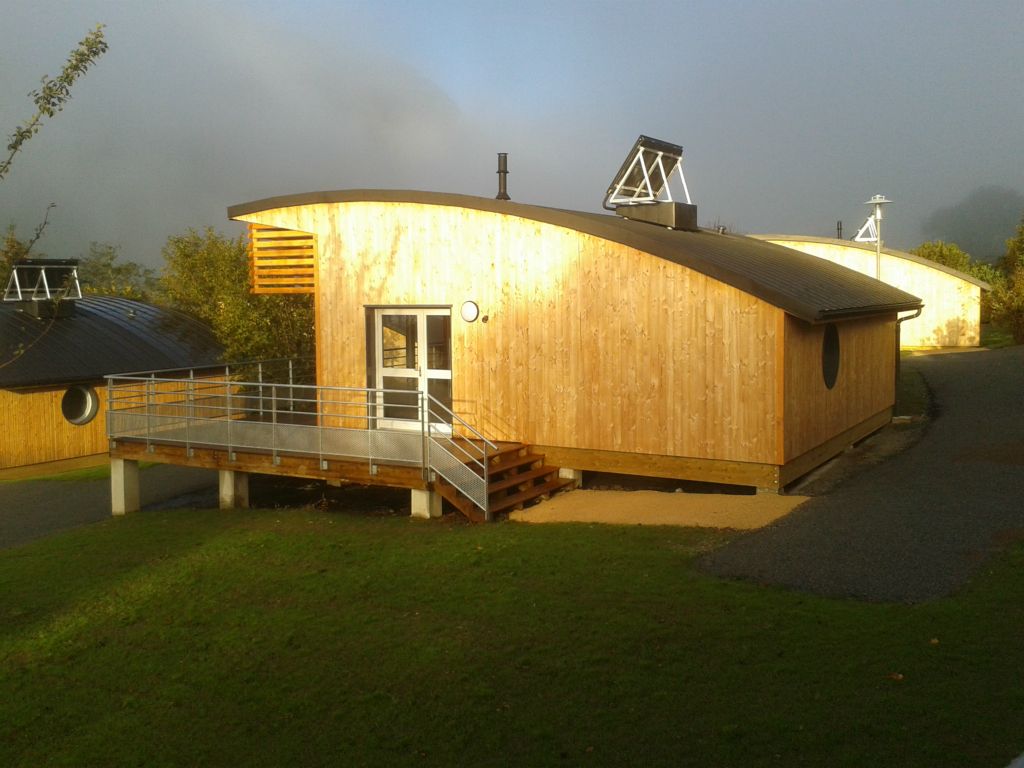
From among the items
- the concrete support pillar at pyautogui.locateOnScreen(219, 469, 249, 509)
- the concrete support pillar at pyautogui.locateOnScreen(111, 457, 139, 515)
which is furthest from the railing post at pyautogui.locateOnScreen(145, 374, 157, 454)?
the concrete support pillar at pyautogui.locateOnScreen(219, 469, 249, 509)

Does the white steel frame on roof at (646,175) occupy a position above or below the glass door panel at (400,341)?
above

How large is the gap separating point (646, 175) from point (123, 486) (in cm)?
1087

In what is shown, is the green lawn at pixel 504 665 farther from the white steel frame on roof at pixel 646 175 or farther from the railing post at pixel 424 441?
the white steel frame on roof at pixel 646 175

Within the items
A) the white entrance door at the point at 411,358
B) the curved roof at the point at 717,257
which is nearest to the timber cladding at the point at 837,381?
the curved roof at the point at 717,257

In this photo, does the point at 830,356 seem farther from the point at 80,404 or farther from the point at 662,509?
the point at 80,404

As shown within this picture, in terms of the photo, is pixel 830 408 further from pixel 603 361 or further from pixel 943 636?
pixel 943 636

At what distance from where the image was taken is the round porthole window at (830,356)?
13.8 m

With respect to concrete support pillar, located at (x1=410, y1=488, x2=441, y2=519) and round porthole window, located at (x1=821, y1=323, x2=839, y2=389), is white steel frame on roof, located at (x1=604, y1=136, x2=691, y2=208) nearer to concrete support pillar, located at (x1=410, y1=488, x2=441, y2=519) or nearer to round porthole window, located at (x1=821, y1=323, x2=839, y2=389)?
round porthole window, located at (x1=821, y1=323, x2=839, y2=389)

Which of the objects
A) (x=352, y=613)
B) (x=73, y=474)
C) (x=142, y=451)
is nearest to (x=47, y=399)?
(x=73, y=474)

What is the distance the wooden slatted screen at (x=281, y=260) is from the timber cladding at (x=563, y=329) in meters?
0.43

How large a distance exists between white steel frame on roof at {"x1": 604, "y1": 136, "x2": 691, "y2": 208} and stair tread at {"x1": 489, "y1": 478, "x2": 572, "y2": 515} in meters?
6.64

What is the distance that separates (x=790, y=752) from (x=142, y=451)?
1267 cm

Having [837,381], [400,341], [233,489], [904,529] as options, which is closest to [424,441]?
[400,341]

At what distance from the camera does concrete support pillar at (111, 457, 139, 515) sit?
1603cm
